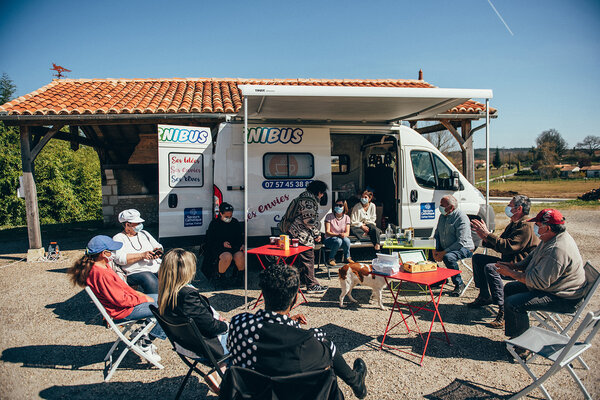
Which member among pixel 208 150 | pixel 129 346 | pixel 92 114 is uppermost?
pixel 92 114

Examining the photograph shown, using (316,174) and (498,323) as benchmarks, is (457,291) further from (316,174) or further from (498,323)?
(316,174)

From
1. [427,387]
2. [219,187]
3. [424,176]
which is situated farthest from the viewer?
[424,176]

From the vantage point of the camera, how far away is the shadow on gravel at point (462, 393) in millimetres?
2859

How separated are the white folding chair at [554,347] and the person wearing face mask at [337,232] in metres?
3.15

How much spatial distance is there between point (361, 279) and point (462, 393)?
6.12 feet

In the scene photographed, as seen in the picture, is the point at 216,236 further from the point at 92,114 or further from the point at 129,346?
the point at 92,114

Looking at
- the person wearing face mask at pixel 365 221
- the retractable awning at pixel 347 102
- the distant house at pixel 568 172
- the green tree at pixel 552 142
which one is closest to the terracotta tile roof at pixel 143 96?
the retractable awning at pixel 347 102

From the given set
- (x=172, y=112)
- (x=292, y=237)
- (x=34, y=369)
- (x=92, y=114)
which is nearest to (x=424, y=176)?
(x=292, y=237)

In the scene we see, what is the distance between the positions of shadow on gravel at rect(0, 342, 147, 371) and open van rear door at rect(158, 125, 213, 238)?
2.10 metres

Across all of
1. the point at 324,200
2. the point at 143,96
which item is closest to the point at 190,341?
the point at 324,200

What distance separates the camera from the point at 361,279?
15.2 feet

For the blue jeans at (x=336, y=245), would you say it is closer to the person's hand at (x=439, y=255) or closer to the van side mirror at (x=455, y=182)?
the person's hand at (x=439, y=255)

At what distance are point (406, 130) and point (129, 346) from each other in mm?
5474

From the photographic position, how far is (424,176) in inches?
262
